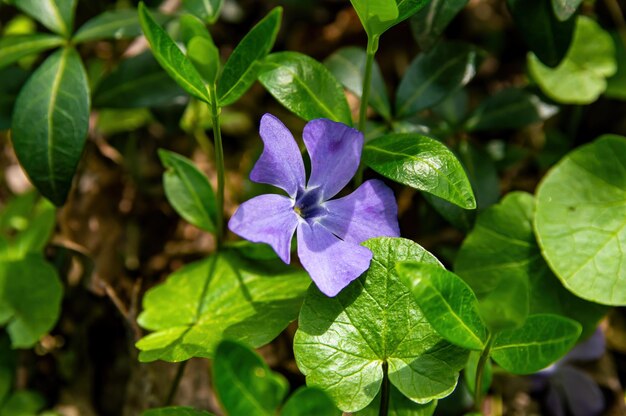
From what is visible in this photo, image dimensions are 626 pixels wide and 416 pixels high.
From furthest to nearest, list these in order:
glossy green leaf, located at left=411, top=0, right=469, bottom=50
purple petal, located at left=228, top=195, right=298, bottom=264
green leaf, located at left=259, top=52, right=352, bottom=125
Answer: glossy green leaf, located at left=411, top=0, right=469, bottom=50 < green leaf, located at left=259, top=52, right=352, bottom=125 < purple petal, located at left=228, top=195, right=298, bottom=264

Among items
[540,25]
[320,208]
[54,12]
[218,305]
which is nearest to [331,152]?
[320,208]

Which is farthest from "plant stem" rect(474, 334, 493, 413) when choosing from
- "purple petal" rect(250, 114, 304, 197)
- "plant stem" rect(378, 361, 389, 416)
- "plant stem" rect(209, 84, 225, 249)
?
"plant stem" rect(209, 84, 225, 249)

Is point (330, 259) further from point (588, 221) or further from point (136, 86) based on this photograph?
point (136, 86)

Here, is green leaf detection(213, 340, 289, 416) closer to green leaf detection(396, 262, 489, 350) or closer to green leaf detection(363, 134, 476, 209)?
green leaf detection(396, 262, 489, 350)

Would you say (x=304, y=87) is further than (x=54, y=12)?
No

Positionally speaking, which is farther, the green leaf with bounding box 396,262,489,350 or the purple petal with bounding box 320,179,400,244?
the purple petal with bounding box 320,179,400,244

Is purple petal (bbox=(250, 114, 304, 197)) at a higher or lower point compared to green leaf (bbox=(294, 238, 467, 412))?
higher
